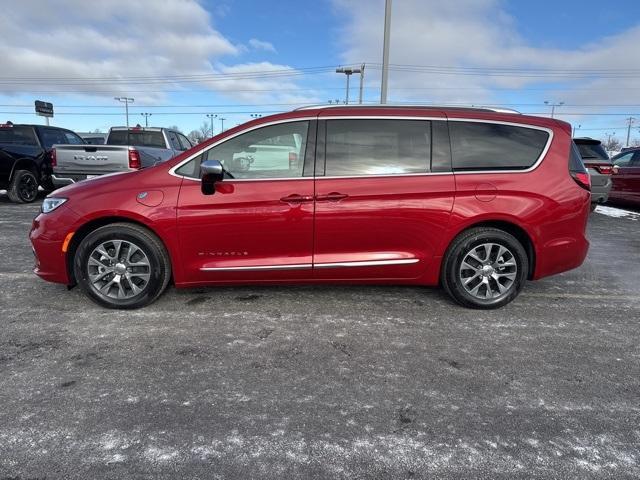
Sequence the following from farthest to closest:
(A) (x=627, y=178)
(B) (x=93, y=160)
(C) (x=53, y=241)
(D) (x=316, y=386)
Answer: (A) (x=627, y=178)
(B) (x=93, y=160)
(C) (x=53, y=241)
(D) (x=316, y=386)

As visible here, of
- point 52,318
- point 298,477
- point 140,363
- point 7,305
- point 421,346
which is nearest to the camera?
point 298,477

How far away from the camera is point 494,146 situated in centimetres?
405

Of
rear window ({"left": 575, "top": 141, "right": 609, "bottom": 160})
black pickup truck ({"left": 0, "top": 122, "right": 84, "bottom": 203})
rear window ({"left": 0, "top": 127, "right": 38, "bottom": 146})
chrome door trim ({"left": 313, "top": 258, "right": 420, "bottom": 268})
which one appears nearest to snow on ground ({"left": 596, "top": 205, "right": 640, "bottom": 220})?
rear window ({"left": 575, "top": 141, "right": 609, "bottom": 160})

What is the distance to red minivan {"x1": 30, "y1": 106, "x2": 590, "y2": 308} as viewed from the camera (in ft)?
12.6

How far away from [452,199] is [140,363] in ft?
9.09

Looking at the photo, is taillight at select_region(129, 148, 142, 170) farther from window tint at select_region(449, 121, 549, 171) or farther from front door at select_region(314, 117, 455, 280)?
window tint at select_region(449, 121, 549, 171)

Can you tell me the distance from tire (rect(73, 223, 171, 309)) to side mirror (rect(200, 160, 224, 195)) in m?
0.63

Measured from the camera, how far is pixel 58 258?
396 centimetres

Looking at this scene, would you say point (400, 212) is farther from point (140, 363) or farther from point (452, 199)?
point (140, 363)

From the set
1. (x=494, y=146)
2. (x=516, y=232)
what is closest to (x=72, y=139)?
(x=494, y=146)

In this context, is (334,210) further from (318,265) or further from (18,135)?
(18,135)

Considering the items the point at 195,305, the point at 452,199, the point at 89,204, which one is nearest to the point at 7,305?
the point at 89,204

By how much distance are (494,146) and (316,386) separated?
8.70ft

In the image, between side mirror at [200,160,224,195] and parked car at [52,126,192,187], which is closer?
side mirror at [200,160,224,195]
